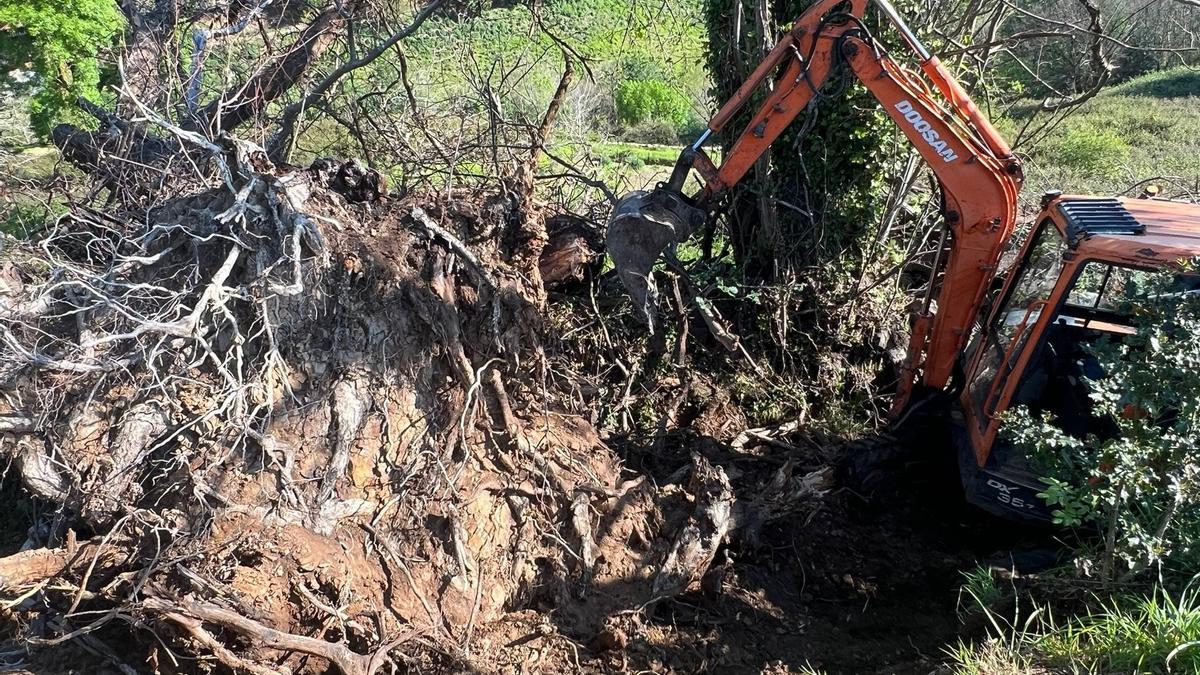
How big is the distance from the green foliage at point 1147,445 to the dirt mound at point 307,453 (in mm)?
1935

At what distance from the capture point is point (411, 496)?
4.55 meters

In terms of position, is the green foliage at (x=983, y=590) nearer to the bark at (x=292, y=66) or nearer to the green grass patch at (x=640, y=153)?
the bark at (x=292, y=66)

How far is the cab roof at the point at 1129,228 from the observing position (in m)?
3.82

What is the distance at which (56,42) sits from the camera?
39.0 feet

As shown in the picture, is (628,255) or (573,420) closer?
(628,255)

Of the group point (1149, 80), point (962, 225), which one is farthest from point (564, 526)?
point (1149, 80)

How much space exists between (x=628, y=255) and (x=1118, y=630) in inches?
120

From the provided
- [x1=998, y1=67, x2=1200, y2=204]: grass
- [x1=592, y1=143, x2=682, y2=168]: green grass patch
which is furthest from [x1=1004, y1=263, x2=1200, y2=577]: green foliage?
[x1=592, y1=143, x2=682, y2=168]: green grass patch

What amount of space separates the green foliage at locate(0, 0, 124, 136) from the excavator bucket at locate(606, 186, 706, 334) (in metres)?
10.1

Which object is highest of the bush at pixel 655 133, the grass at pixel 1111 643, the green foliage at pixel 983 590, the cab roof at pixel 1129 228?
the cab roof at pixel 1129 228

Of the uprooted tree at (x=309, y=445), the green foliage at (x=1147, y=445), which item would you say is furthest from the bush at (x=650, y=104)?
the green foliage at (x=1147, y=445)

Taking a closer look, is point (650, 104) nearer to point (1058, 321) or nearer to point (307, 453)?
point (1058, 321)

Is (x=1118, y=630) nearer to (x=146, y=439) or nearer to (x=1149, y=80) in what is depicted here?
(x=146, y=439)

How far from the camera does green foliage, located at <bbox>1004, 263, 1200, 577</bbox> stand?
3.31m
